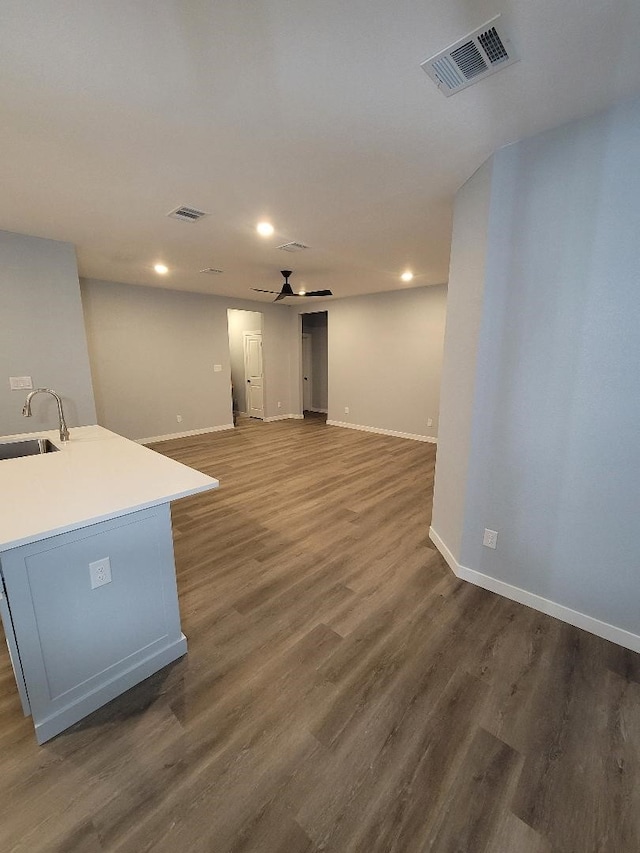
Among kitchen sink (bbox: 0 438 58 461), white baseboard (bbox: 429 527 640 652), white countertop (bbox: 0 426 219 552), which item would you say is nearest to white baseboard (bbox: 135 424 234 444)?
kitchen sink (bbox: 0 438 58 461)

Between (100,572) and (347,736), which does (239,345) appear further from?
(347,736)

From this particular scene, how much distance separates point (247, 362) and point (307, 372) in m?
1.74

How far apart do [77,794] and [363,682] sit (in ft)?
3.69

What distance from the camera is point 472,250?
6.84ft

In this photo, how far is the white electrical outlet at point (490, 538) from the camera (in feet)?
7.04

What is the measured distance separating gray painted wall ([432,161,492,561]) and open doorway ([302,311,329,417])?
6196 millimetres

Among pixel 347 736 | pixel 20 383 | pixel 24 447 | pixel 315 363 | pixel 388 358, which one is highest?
pixel 388 358

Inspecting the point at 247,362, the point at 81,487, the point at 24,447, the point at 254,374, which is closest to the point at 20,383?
the point at 24,447

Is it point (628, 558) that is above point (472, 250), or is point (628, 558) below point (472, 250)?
below

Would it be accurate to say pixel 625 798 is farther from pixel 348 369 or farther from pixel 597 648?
pixel 348 369

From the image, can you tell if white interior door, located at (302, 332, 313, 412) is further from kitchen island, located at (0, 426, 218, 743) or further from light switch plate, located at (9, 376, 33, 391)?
kitchen island, located at (0, 426, 218, 743)

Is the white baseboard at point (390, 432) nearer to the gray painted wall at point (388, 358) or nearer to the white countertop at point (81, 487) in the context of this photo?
the gray painted wall at point (388, 358)

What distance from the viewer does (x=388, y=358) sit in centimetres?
629

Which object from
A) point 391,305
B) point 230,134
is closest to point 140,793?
point 230,134
